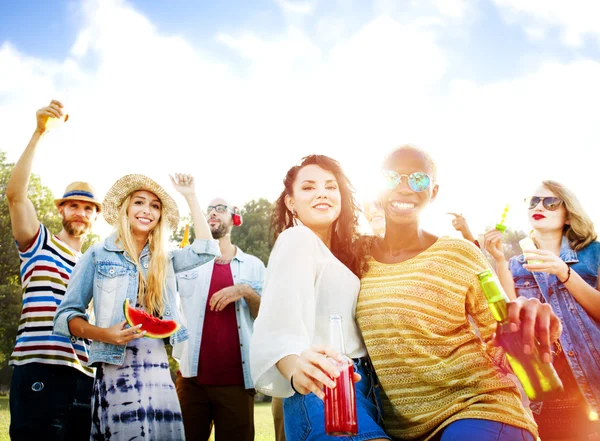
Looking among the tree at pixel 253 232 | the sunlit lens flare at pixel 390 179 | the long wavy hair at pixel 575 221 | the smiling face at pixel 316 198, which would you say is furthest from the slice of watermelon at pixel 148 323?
the tree at pixel 253 232

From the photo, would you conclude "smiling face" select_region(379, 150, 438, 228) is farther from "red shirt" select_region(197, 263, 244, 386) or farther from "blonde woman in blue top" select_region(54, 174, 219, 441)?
"red shirt" select_region(197, 263, 244, 386)

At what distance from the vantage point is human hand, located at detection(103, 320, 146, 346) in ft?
12.3

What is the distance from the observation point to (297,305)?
7.66ft

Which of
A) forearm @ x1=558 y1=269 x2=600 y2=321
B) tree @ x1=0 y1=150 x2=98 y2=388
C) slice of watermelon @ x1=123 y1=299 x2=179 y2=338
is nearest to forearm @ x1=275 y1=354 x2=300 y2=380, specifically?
slice of watermelon @ x1=123 y1=299 x2=179 y2=338

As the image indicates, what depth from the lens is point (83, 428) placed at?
4609 millimetres

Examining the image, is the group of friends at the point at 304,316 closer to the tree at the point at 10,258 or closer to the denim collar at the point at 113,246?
the denim collar at the point at 113,246

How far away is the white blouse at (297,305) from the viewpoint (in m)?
2.28

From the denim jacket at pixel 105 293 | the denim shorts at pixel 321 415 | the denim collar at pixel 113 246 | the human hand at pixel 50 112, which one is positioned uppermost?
the human hand at pixel 50 112

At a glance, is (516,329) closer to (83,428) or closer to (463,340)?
(463,340)

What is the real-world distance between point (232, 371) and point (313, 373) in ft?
13.5

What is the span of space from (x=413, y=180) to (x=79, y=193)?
4.11 metres

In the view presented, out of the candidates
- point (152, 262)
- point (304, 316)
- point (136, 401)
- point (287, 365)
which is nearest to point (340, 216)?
point (304, 316)

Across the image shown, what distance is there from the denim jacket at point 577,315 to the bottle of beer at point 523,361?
85.6 inches

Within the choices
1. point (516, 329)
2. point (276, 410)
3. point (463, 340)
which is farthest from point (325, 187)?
point (276, 410)
